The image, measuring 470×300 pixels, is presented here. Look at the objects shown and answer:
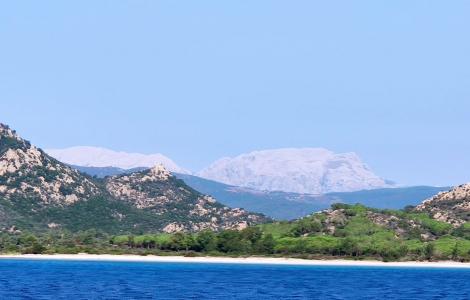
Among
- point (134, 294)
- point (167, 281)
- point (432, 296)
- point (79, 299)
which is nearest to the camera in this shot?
point (79, 299)

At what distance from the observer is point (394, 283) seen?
196m

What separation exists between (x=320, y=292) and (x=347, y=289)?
10.9 meters

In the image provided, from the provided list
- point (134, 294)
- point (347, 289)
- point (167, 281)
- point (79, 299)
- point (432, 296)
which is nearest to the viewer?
point (79, 299)

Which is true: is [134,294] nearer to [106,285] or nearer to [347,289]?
[106,285]

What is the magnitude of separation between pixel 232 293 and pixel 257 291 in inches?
247

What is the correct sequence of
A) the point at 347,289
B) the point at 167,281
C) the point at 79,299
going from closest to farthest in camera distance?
1. the point at 79,299
2. the point at 347,289
3. the point at 167,281

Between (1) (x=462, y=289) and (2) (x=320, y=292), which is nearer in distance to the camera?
(2) (x=320, y=292)

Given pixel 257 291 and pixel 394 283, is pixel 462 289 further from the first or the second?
pixel 257 291

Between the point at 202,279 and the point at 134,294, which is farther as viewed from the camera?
the point at 202,279

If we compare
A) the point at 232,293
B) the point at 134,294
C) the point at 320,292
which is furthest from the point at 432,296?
the point at 134,294

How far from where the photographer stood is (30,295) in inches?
5645

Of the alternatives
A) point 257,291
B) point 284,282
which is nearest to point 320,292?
point 257,291

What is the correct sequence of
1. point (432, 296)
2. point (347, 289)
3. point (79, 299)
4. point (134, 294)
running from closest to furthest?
point (79, 299)
point (134, 294)
point (432, 296)
point (347, 289)

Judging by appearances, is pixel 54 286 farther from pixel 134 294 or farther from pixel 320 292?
pixel 320 292
